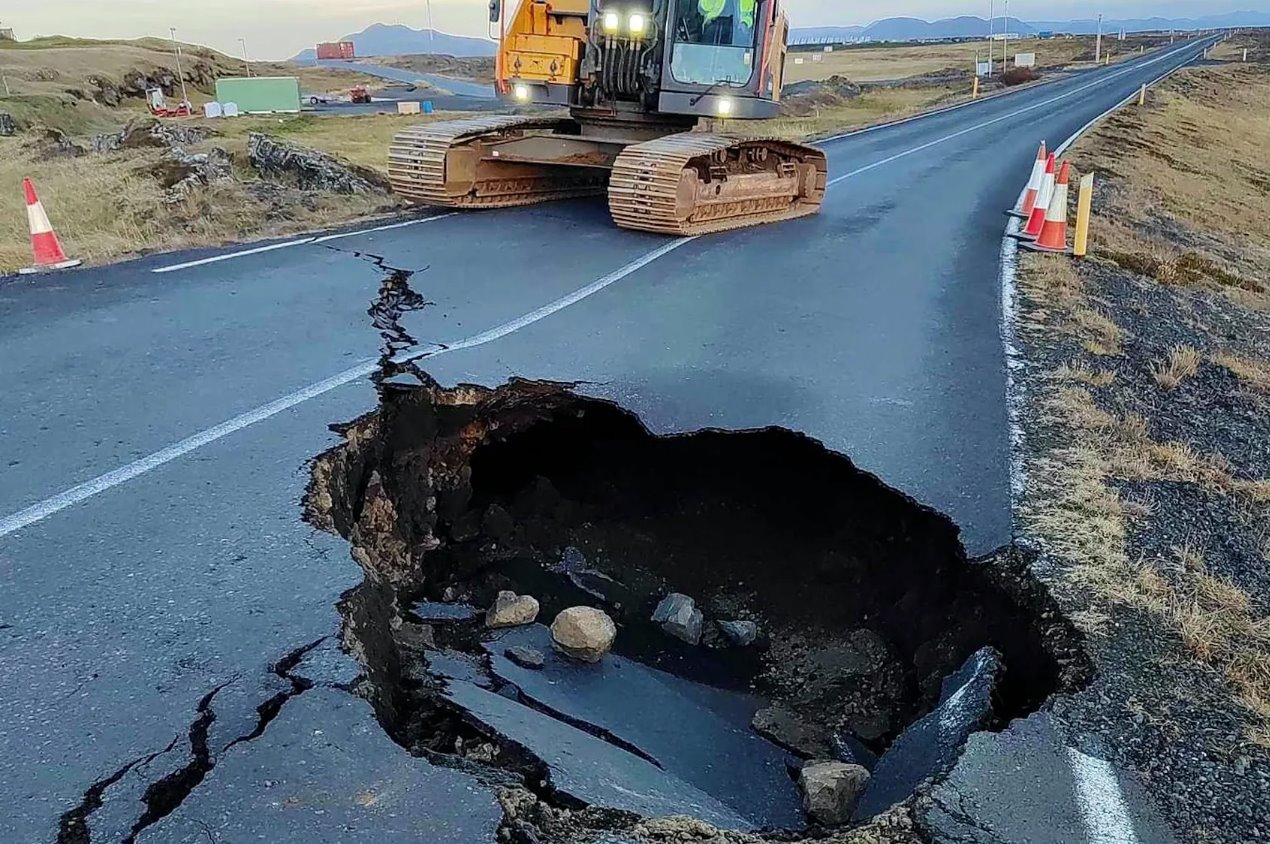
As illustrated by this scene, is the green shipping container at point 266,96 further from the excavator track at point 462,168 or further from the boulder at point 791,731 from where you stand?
the boulder at point 791,731

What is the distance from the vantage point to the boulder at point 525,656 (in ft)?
13.6

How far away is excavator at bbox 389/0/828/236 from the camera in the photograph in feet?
35.2

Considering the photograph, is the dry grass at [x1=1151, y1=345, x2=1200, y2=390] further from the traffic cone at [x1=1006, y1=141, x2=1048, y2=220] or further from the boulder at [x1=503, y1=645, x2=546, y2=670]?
the traffic cone at [x1=1006, y1=141, x2=1048, y2=220]

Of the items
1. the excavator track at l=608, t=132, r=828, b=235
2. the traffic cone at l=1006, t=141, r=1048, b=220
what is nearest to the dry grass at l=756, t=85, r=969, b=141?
the excavator track at l=608, t=132, r=828, b=235

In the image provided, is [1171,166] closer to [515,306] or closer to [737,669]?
[515,306]

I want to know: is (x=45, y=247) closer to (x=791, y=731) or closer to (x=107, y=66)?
(x=791, y=731)

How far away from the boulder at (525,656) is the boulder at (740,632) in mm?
1099

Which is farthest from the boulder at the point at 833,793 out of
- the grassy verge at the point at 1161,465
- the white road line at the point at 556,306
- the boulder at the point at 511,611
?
the white road line at the point at 556,306

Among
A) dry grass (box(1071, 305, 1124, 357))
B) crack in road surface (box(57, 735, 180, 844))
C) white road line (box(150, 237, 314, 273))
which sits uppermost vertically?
white road line (box(150, 237, 314, 273))

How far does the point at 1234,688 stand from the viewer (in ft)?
10.4

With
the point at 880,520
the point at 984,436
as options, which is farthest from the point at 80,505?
the point at 984,436

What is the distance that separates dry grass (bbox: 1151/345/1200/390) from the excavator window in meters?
5.93

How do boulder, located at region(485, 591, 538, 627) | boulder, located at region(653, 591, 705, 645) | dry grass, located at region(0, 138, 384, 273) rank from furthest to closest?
dry grass, located at region(0, 138, 384, 273) → boulder, located at region(653, 591, 705, 645) → boulder, located at region(485, 591, 538, 627)

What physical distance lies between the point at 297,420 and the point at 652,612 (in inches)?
82.1
